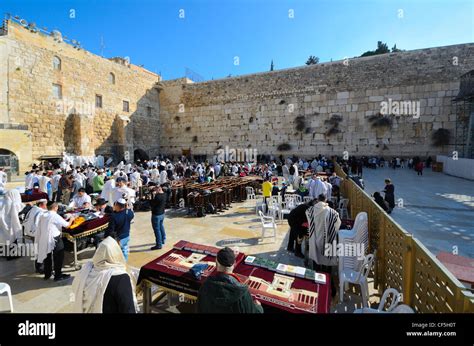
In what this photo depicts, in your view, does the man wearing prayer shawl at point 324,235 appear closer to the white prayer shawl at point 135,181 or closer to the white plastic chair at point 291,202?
the white plastic chair at point 291,202

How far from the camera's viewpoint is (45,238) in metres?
3.44

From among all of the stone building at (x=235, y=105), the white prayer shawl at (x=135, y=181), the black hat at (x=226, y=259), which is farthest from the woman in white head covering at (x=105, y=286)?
the stone building at (x=235, y=105)

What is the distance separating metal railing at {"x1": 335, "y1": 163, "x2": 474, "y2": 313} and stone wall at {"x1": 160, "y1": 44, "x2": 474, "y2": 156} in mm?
16143

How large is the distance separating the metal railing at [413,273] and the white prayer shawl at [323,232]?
63cm

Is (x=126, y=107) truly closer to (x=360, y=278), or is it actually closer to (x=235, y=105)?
(x=235, y=105)

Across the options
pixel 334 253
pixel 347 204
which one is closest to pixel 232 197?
pixel 347 204

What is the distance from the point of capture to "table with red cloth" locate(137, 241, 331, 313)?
6.33 ft

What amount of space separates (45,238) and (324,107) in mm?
19539

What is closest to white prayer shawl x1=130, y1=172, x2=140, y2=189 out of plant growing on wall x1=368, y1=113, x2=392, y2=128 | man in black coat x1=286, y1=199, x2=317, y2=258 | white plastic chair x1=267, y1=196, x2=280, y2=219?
white plastic chair x1=267, y1=196, x2=280, y2=219

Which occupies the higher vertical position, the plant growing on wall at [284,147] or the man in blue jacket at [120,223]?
the plant growing on wall at [284,147]

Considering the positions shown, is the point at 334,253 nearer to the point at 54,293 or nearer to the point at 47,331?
the point at 47,331

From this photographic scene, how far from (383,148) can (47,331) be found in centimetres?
1987

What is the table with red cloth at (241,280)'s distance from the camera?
193 centimetres

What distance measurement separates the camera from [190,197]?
7.20 m
